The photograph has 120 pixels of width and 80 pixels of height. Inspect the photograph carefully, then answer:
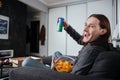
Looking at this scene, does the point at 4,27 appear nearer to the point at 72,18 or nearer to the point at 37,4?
the point at 37,4

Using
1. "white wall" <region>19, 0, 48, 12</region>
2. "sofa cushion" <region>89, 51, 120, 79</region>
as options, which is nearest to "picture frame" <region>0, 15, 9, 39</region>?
"white wall" <region>19, 0, 48, 12</region>

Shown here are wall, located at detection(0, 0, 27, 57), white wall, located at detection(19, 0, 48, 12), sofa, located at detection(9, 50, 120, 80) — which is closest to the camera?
sofa, located at detection(9, 50, 120, 80)

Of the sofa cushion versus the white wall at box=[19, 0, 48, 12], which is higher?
the white wall at box=[19, 0, 48, 12]

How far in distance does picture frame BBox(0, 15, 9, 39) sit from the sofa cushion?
2.37 m

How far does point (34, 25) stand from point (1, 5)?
154 centimetres

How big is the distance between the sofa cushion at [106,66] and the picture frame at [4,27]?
2.37m

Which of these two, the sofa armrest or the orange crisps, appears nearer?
the sofa armrest

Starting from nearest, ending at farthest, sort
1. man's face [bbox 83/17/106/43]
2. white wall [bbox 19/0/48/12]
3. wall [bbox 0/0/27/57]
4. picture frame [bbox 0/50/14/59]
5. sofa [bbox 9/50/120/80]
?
1. sofa [bbox 9/50/120/80]
2. man's face [bbox 83/17/106/43]
3. picture frame [bbox 0/50/14/59]
4. wall [bbox 0/0/27/57]
5. white wall [bbox 19/0/48/12]

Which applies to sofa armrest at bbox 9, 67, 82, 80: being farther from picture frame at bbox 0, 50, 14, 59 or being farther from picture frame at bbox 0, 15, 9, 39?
picture frame at bbox 0, 15, 9, 39

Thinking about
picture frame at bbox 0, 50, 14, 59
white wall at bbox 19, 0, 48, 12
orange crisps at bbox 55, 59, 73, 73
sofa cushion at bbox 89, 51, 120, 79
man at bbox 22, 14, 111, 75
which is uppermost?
white wall at bbox 19, 0, 48, 12

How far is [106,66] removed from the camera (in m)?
0.72

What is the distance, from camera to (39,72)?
79cm

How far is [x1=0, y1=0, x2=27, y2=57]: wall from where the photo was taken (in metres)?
2.81

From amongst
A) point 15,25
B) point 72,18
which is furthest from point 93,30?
point 72,18
